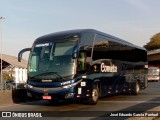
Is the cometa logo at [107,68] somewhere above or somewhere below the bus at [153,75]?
above

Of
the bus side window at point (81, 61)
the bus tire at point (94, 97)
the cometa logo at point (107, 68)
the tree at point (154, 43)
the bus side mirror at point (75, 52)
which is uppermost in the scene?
the tree at point (154, 43)

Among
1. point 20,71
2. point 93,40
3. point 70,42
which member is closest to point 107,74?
point 93,40

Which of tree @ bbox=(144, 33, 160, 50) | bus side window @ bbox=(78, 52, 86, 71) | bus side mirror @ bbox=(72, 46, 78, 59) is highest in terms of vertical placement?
tree @ bbox=(144, 33, 160, 50)

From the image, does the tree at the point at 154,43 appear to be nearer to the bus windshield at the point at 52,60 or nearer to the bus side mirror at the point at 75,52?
the bus windshield at the point at 52,60

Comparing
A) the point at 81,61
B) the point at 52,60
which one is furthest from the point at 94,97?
the point at 52,60

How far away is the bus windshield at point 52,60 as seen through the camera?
1534cm

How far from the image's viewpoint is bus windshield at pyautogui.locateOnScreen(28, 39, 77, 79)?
1534 centimetres

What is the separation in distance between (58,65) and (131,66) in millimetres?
8801

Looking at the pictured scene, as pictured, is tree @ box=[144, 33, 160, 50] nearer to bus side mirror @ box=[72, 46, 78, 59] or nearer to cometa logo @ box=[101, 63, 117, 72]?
cometa logo @ box=[101, 63, 117, 72]

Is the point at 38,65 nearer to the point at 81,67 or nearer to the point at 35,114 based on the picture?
the point at 81,67

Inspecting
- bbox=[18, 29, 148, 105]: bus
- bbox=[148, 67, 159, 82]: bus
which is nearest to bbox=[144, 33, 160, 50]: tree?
bbox=[148, 67, 159, 82]: bus

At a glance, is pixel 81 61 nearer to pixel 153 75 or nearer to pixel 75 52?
pixel 75 52

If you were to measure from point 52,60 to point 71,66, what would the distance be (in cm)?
91

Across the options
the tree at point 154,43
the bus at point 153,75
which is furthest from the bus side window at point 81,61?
the tree at point 154,43
